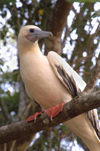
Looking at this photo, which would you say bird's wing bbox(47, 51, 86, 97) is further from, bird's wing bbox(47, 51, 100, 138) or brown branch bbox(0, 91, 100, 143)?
brown branch bbox(0, 91, 100, 143)

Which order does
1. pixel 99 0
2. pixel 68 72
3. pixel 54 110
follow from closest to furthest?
pixel 99 0
pixel 54 110
pixel 68 72

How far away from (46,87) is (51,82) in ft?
0.36

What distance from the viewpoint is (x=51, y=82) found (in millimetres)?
4328

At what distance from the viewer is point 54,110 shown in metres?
3.86

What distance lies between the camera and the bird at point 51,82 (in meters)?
4.29

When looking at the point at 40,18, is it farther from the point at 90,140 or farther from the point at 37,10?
the point at 90,140

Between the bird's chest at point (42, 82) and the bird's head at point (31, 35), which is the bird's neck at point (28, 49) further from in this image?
the bird's chest at point (42, 82)

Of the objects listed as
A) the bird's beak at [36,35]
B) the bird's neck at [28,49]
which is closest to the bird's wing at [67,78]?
the bird's neck at [28,49]

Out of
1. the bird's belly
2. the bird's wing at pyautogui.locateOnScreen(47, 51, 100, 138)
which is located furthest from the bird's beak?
the bird's belly

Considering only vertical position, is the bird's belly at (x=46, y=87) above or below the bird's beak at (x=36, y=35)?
below

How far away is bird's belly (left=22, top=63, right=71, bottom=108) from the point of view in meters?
4.25

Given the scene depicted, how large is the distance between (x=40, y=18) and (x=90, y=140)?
3517 mm

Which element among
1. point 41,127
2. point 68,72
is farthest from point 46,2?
point 41,127

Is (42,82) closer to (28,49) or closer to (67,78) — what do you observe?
(67,78)
